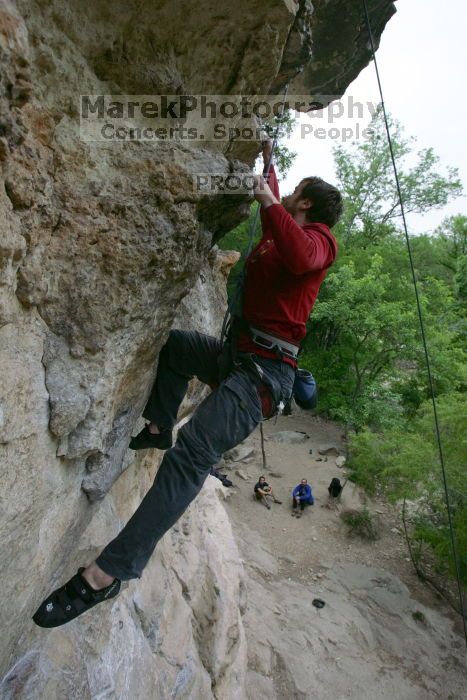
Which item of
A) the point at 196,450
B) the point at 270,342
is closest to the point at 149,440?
the point at 196,450

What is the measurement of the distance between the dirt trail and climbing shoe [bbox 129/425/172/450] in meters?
4.98

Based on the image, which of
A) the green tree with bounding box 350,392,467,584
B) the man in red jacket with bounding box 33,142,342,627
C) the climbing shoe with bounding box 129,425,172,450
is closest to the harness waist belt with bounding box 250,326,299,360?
the man in red jacket with bounding box 33,142,342,627

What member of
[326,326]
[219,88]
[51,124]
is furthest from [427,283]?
[51,124]

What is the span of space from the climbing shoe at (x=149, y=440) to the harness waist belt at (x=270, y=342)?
1171mm

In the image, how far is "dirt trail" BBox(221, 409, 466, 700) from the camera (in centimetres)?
736

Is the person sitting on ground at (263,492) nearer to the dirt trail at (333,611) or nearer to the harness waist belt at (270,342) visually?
the dirt trail at (333,611)

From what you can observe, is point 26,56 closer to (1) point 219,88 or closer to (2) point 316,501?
(1) point 219,88

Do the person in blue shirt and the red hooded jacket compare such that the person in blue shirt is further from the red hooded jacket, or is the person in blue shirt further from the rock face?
the red hooded jacket

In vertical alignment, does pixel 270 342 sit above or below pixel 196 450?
above

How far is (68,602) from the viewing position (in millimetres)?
2236

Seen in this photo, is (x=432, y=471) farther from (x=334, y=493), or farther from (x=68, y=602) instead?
(x=68, y=602)

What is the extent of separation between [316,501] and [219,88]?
12487 mm

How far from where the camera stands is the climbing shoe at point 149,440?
11.4ft

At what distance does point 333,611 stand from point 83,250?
9694 millimetres
